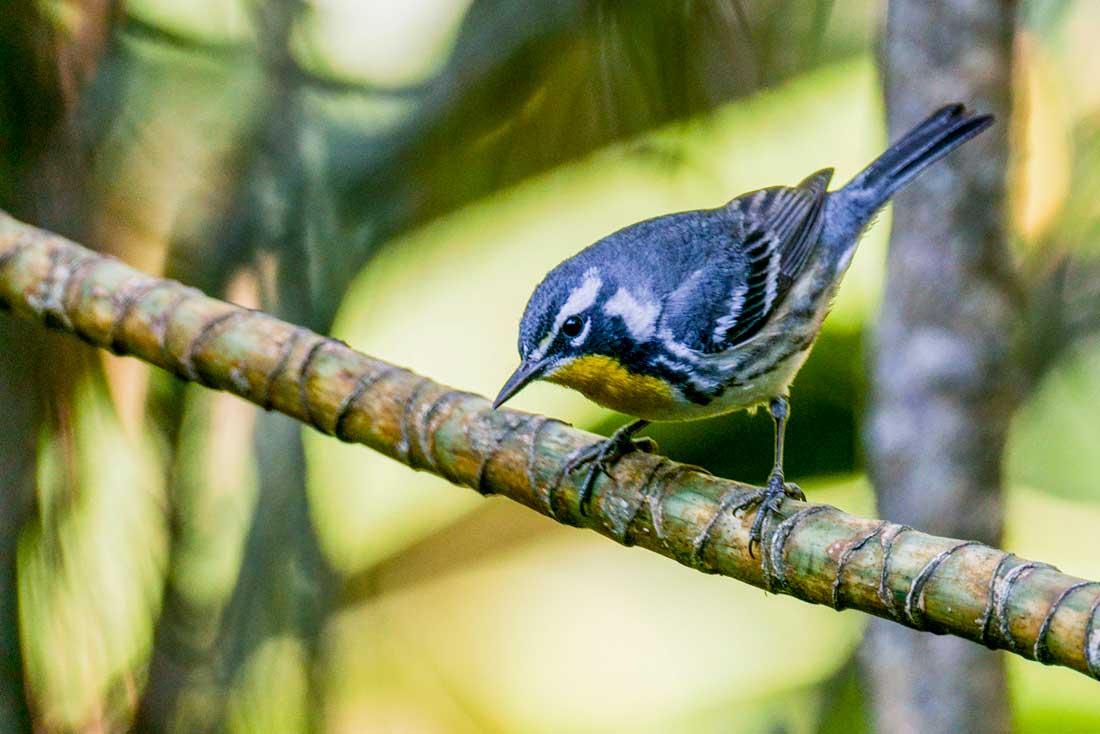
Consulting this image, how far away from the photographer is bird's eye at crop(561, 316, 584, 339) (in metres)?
2.81

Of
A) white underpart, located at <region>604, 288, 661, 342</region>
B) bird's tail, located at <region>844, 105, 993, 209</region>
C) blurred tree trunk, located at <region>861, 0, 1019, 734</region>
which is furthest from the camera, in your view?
blurred tree trunk, located at <region>861, 0, 1019, 734</region>

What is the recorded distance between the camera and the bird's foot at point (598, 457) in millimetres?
2703

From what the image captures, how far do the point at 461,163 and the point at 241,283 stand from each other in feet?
3.00

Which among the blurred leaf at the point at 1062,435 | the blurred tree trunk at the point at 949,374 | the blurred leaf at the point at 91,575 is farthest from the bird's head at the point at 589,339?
the blurred leaf at the point at 1062,435

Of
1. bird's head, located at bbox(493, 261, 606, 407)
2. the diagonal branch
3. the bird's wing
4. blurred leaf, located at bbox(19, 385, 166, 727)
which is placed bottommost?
blurred leaf, located at bbox(19, 385, 166, 727)

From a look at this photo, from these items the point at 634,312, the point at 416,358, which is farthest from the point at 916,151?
the point at 416,358

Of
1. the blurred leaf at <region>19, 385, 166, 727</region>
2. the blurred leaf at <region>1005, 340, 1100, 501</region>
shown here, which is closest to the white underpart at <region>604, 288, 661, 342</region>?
the blurred leaf at <region>19, 385, 166, 727</region>

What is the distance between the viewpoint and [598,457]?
2.79m

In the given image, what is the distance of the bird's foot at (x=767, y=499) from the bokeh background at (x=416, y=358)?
4.90 feet

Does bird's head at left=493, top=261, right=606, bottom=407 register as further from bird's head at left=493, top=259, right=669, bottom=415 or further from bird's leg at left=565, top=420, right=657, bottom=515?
bird's leg at left=565, top=420, right=657, bottom=515

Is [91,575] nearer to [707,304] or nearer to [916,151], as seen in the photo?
[707,304]

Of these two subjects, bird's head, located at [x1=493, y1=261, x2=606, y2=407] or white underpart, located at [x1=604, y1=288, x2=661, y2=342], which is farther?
white underpart, located at [x1=604, y1=288, x2=661, y2=342]

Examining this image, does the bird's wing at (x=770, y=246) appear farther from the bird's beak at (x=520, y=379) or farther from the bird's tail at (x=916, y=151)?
the bird's beak at (x=520, y=379)

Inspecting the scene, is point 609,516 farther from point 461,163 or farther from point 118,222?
point 118,222
